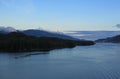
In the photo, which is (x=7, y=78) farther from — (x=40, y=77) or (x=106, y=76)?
(x=106, y=76)

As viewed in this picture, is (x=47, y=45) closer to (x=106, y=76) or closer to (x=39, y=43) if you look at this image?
(x=39, y=43)

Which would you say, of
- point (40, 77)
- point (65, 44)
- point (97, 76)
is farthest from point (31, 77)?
Result: point (65, 44)

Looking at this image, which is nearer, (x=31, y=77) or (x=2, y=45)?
(x=31, y=77)

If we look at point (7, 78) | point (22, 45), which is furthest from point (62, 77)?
point (22, 45)

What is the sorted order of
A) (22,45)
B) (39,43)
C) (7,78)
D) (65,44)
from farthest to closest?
(65,44) → (39,43) → (22,45) → (7,78)

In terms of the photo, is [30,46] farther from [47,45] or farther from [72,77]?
[72,77]

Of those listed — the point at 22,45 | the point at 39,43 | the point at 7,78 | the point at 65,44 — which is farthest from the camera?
the point at 65,44

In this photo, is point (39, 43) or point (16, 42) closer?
point (16, 42)
